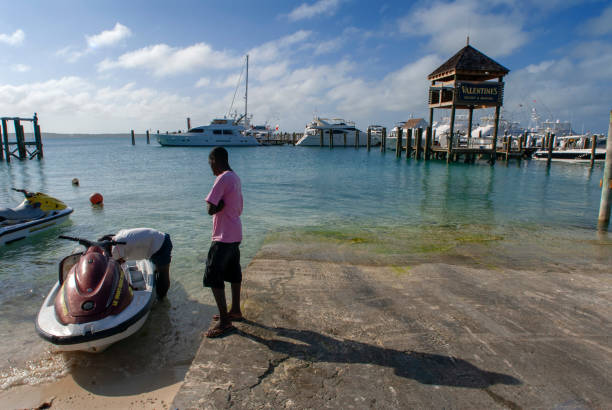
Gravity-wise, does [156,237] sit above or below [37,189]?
above

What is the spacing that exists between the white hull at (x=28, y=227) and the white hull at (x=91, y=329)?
5.26 m

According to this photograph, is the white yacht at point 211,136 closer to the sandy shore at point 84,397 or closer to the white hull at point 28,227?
the white hull at point 28,227

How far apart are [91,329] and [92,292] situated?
32 cm

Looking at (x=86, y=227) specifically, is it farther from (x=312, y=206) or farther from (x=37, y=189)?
(x=37, y=189)

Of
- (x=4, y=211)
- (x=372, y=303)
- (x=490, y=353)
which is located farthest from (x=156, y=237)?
(x=4, y=211)

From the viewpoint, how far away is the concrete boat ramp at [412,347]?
2.53 m

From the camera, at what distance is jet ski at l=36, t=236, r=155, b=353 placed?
309 centimetres

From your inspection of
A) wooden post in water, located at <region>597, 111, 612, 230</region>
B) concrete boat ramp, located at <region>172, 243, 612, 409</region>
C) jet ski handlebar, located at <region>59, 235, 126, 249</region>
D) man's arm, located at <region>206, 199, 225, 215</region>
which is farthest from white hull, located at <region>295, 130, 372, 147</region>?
man's arm, located at <region>206, 199, 225, 215</region>

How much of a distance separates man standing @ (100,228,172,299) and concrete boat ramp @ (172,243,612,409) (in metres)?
1.11

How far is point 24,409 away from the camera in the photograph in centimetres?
282

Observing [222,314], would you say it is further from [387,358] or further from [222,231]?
[387,358]

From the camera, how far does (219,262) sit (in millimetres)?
3418

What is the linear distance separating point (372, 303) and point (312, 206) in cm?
940

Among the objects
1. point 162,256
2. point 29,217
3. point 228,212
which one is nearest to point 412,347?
point 228,212
